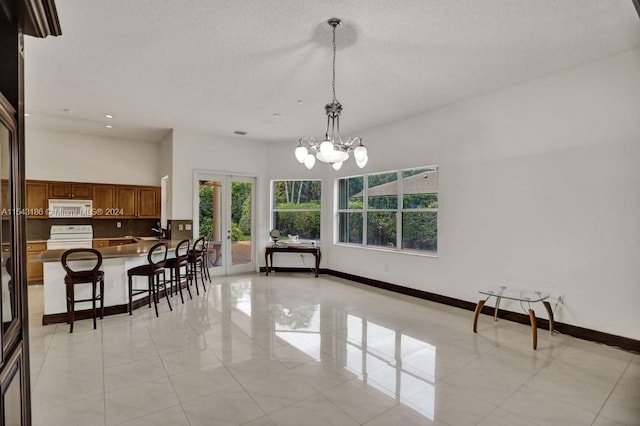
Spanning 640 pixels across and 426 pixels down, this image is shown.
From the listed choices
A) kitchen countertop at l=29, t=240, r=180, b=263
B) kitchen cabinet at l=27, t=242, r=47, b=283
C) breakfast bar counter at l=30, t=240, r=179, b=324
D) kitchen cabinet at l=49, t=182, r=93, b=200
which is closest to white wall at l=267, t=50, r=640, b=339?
kitchen countertop at l=29, t=240, r=180, b=263

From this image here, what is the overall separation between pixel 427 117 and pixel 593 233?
275 centimetres

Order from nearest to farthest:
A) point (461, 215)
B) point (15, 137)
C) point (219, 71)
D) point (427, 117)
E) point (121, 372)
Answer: point (15, 137) → point (121, 372) → point (219, 71) → point (461, 215) → point (427, 117)

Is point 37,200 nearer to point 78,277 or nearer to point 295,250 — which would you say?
point 78,277

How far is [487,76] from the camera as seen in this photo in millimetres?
3920

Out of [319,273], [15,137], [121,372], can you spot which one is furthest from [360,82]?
[319,273]

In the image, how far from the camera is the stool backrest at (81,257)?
148 inches

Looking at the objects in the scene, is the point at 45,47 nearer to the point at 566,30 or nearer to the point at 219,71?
the point at 219,71

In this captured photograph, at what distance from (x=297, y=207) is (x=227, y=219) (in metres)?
1.57

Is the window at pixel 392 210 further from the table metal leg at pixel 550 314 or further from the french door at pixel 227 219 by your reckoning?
the french door at pixel 227 219

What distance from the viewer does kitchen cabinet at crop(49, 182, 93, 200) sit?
648cm

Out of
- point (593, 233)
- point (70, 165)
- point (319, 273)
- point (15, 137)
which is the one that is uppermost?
point (70, 165)

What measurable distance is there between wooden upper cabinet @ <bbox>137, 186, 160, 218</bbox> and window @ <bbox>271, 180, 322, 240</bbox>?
261cm

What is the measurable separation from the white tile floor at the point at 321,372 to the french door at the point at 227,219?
102 inches

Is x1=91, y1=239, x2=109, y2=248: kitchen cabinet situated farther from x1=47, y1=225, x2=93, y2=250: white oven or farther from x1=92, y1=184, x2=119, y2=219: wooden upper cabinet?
x1=92, y1=184, x2=119, y2=219: wooden upper cabinet
